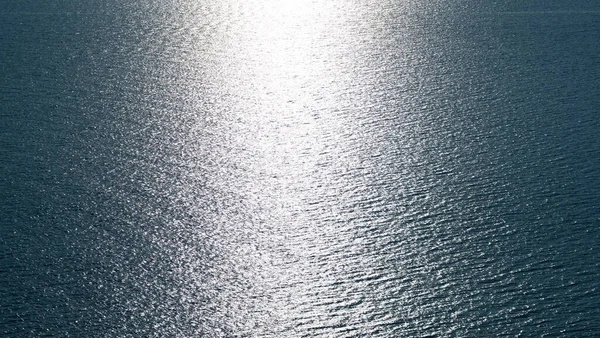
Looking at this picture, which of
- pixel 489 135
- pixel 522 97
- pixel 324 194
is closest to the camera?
pixel 324 194

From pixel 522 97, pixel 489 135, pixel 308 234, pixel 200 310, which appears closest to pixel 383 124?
pixel 489 135

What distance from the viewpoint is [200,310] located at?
A: 1040 mm

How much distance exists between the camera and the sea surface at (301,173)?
Result: 106 cm

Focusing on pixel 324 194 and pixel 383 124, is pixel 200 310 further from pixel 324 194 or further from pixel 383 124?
pixel 383 124

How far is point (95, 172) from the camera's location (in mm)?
1404

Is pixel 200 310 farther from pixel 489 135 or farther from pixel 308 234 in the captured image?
pixel 489 135

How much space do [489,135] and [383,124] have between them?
7.0 inches

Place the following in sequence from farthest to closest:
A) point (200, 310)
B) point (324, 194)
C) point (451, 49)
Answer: point (451, 49), point (324, 194), point (200, 310)

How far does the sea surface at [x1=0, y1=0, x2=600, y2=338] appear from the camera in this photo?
3.47ft

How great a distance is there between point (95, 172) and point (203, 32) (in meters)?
0.76

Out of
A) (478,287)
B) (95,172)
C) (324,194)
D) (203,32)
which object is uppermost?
(203,32)

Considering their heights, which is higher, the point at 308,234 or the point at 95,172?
the point at 95,172

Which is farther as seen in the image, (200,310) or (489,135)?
(489,135)

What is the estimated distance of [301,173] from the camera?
141 centimetres
